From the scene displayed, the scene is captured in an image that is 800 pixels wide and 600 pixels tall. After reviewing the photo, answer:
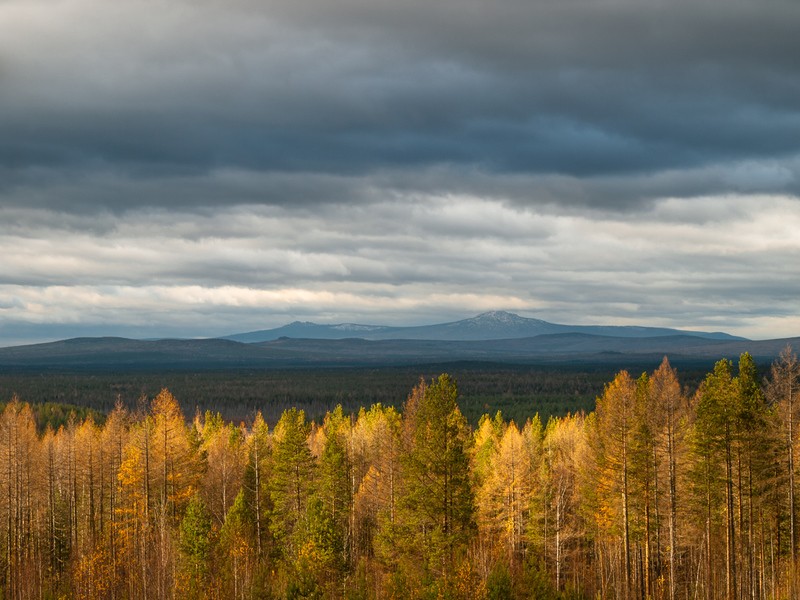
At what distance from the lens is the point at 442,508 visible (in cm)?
4522

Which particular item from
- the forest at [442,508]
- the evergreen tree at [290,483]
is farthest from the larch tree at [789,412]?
the evergreen tree at [290,483]

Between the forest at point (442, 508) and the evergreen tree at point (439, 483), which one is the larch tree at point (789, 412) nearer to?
the forest at point (442, 508)

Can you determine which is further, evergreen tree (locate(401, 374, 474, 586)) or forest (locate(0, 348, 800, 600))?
forest (locate(0, 348, 800, 600))

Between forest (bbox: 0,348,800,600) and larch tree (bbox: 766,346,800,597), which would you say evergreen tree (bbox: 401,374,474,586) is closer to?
forest (bbox: 0,348,800,600)

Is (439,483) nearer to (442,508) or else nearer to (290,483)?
(442,508)

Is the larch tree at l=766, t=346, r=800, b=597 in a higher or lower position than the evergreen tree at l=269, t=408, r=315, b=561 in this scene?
higher

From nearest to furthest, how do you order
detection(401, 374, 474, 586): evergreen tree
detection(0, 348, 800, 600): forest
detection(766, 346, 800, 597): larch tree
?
detection(766, 346, 800, 597): larch tree
detection(401, 374, 474, 586): evergreen tree
detection(0, 348, 800, 600): forest

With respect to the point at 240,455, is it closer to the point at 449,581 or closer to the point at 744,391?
the point at 449,581

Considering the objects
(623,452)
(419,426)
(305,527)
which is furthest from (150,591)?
(623,452)

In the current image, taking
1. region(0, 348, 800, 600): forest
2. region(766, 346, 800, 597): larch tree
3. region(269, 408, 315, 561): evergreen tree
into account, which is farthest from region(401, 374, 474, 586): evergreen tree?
region(269, 408, 315, 561): evergreen tree

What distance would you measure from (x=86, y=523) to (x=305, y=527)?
30.4m

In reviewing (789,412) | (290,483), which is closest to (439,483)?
(789,412)

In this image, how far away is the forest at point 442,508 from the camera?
45375 millimetres

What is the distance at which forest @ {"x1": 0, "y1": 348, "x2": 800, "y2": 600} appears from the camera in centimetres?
4538
